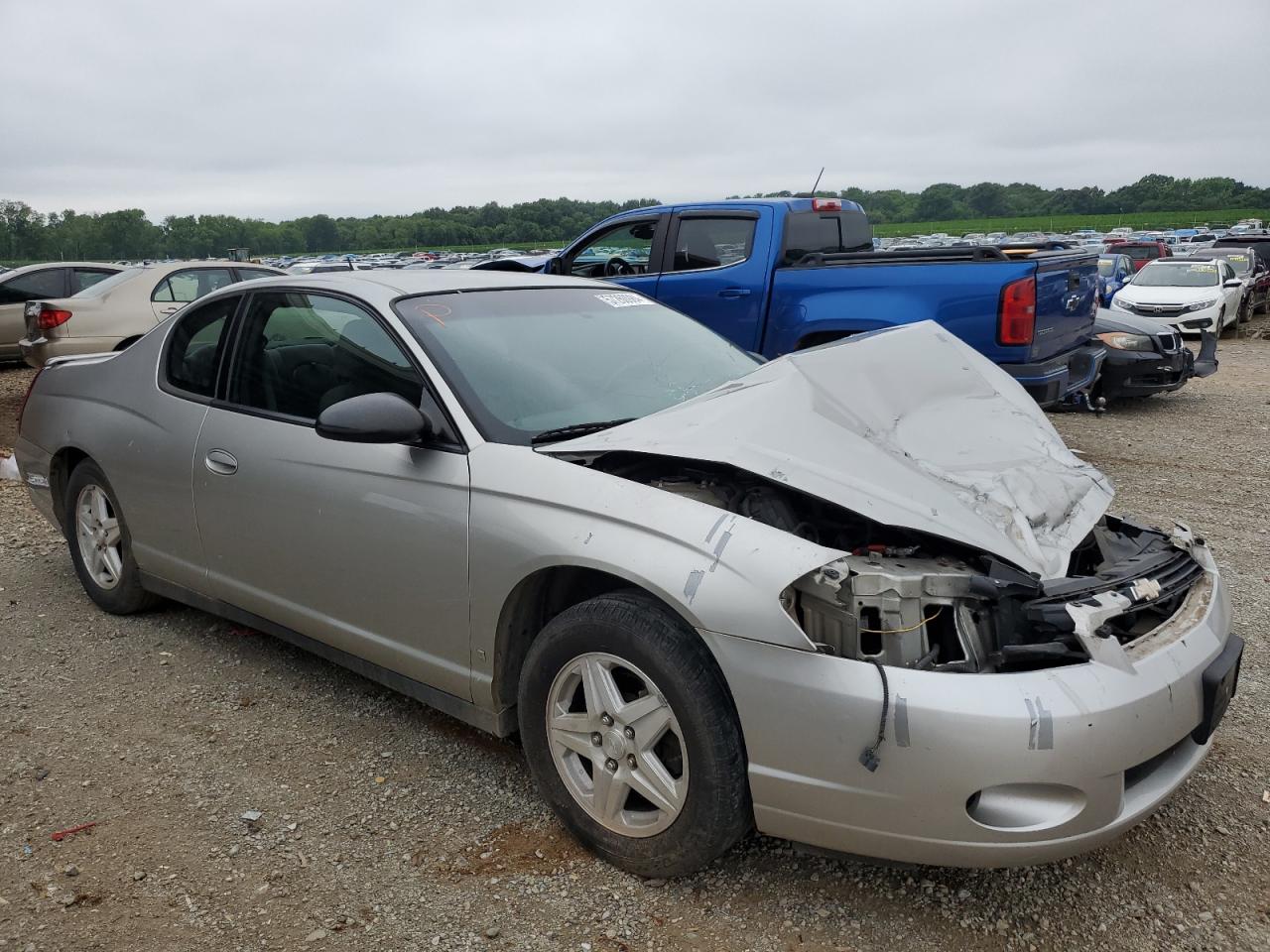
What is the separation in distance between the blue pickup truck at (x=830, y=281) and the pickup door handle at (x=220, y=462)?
4178mm

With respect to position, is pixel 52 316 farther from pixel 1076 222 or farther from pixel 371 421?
pixel 1076 222

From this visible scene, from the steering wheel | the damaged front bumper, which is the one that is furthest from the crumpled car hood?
the steering wheel

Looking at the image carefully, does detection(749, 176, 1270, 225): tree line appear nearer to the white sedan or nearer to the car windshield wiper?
the white sedan

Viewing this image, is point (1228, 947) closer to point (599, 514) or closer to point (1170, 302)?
point (599, 514)

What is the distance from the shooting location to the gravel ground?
2402 mm

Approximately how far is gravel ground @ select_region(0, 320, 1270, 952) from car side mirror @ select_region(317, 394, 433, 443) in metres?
1.15

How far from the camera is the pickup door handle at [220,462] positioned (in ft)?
11.6

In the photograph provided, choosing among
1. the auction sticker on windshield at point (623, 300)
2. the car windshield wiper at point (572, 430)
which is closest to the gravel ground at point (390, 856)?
the car windshield wiper at point (572, 430)

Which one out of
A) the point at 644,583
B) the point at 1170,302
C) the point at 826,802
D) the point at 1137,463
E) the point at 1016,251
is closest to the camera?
the point at 826,802

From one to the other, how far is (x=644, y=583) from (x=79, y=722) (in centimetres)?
245

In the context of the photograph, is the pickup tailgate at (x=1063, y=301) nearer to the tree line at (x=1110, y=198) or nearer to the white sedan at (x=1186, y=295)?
the white sedan at (x=1186, y=295)

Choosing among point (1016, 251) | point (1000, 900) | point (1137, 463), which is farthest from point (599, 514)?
point (1137, 463)

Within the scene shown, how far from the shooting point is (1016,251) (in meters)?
7.02

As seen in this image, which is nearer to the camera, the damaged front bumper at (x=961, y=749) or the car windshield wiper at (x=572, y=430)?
the damaged front bumper at (x=961, y=749)
